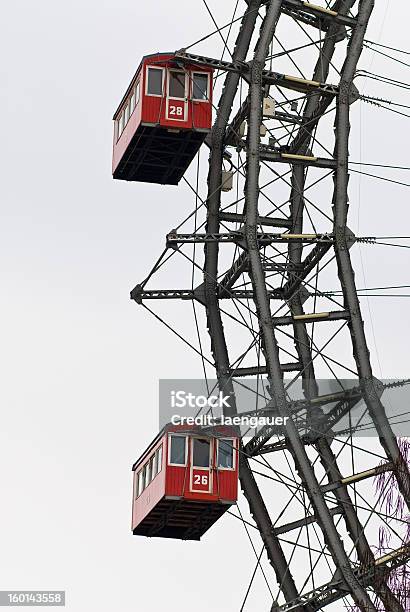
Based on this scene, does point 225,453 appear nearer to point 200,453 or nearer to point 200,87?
point 200,453

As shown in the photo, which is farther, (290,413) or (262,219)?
(262,219)

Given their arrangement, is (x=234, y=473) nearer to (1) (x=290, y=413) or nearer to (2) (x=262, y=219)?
(1) (x=290, y=413)

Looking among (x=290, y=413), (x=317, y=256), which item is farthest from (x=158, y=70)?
(x=290, y=413)

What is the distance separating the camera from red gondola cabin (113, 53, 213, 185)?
5736 centimetres

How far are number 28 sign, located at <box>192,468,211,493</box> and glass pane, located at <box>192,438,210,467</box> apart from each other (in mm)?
268

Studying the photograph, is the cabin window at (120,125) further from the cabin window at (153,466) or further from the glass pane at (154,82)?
the cabin window at (153,466)

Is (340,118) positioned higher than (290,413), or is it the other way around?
(340,118)

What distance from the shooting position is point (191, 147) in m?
58.4

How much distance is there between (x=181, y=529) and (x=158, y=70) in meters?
13.3

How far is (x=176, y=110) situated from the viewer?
57406mm

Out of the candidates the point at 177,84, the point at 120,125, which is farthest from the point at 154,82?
the point at 120,125

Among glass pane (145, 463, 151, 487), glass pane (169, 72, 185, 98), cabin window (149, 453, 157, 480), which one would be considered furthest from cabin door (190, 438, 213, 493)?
glass pane (169, 72, 185, 98)

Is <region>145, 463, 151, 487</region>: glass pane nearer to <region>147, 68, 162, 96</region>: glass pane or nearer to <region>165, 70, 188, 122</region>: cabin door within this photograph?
<region>165, 70, 188, 122</region>: cabin door

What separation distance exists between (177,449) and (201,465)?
84 cm
